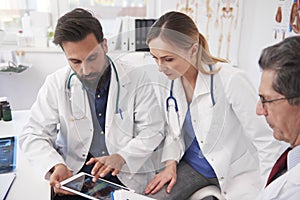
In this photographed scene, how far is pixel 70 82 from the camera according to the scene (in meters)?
1.28

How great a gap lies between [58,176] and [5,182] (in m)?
0.17

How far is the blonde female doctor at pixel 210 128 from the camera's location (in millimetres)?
1197

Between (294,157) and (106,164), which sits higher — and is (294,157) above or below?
above

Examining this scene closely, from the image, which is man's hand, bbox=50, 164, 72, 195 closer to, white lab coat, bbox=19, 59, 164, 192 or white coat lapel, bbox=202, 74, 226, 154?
white lab coat, bbox=19, 59, 164, 192

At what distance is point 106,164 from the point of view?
1192 mm

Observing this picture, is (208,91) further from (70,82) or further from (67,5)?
(67,5)

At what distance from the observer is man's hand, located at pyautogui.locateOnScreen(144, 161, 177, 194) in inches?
50.1

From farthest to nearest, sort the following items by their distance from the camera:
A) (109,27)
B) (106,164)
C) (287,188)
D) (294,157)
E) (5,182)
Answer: (109,27)
(106,164)
(5,182)
(294,157)
(287,188)

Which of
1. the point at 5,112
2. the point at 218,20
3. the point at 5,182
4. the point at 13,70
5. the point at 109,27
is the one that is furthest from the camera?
the point at 218,20

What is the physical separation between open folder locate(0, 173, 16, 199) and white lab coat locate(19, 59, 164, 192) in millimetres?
106

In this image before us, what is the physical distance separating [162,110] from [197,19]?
1878mm

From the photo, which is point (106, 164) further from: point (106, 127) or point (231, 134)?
point (231, 134)

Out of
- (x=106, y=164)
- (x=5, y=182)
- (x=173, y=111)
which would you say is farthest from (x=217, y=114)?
(x=5, y=182)

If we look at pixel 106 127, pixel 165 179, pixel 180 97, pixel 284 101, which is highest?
pixel 284 101
